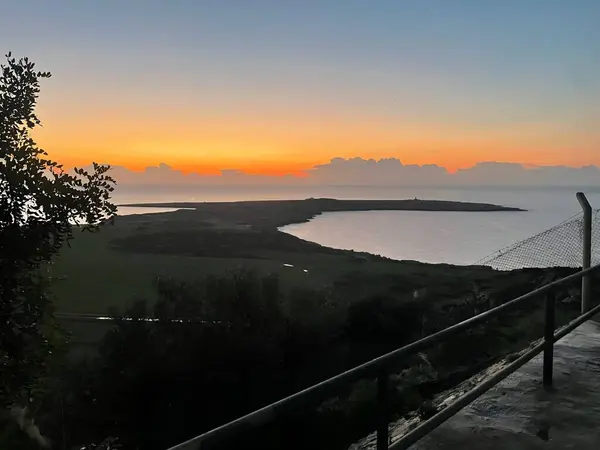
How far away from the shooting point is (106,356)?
1792 cm

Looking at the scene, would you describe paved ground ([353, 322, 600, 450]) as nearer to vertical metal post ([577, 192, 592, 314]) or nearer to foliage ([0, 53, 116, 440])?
vertical metal post ([577, 192, 592, 314])

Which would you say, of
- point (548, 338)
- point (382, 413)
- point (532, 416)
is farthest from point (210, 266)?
point (382, 413)

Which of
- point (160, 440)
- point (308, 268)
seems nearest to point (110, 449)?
point (160, 440)

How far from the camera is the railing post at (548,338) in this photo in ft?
14.8

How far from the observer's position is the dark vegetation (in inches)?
289

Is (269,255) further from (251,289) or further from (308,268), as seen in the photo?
(251,289)

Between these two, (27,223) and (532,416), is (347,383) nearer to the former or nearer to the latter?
(532,416)

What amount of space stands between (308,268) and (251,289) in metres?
24.7

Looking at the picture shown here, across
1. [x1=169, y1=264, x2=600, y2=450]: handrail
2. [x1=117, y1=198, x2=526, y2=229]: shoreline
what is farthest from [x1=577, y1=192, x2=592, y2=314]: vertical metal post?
[x1=117, y1=198, x2=526, y2=229]: shoreline

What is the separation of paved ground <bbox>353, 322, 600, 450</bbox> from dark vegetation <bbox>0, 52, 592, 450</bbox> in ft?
3.58

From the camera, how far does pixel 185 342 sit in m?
18.3

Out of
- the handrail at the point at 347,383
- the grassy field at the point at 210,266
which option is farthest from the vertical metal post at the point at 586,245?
the grassy field at the point at 210,266

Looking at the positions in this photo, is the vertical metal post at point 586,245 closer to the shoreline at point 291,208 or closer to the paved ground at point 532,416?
the paved ground at point 532,416

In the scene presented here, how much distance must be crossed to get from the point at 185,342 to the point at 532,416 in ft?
50.2
